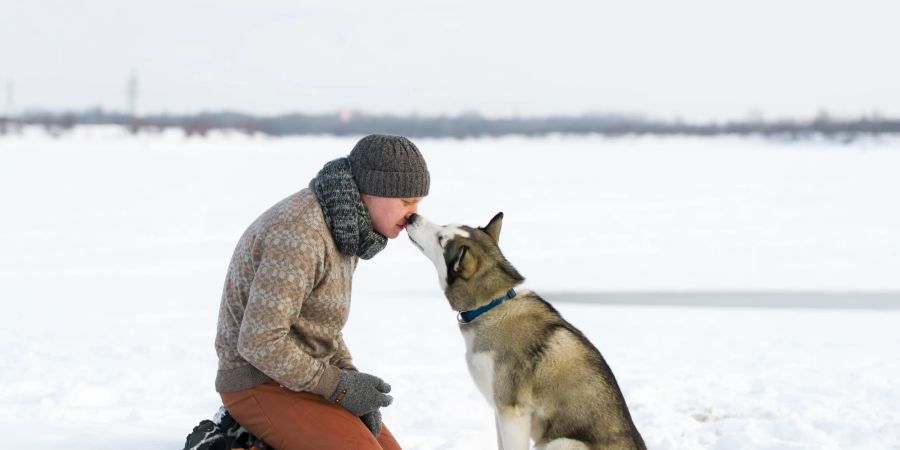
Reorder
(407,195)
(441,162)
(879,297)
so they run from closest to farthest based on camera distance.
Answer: (407,195), (879,297), (441,162)

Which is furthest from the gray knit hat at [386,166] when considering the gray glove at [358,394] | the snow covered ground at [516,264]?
the snow covered ground at [516,264]

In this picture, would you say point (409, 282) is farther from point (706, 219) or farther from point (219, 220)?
point (706, 219)

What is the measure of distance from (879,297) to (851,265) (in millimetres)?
2759

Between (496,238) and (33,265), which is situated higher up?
(496,238)

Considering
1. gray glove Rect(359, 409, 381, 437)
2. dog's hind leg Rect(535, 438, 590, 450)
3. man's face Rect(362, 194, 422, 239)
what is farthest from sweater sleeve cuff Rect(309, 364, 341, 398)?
dog's hind leg Rect(535, 438, 590, 450)

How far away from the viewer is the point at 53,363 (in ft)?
23.8

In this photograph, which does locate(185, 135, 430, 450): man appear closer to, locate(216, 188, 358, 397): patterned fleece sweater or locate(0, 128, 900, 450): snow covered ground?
locate(216, 188, 358, 397): patterned fleece sweater

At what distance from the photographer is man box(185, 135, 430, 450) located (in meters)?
3.48

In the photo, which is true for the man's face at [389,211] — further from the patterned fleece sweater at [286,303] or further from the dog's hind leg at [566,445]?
the dog's hind leg at [566,445]

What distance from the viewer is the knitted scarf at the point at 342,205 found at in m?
3.63

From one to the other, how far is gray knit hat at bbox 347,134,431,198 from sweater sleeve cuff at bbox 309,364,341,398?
741mm

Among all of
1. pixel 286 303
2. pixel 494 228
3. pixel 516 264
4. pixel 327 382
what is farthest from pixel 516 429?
pixel 516 264

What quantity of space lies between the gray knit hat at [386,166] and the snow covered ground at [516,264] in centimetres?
189

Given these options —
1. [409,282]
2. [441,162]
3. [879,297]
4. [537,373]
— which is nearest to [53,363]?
[537,373]
